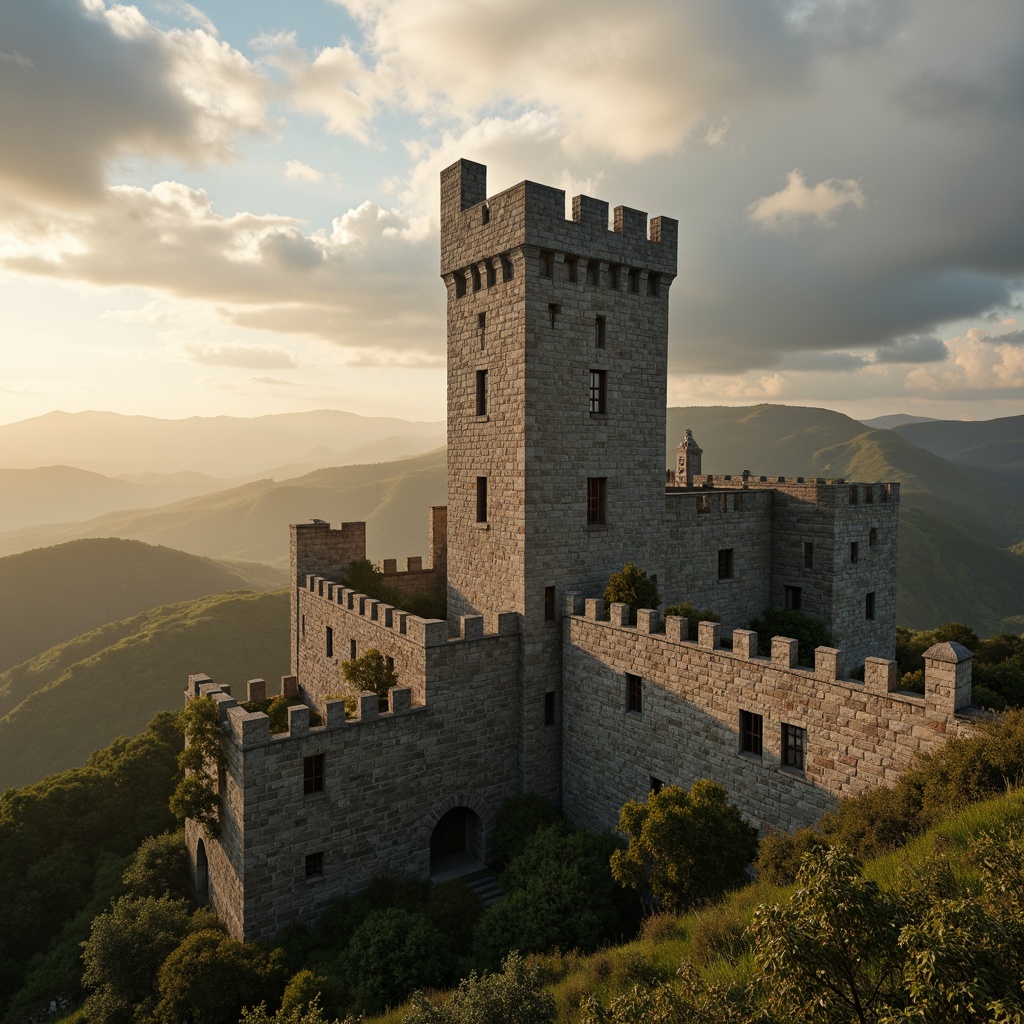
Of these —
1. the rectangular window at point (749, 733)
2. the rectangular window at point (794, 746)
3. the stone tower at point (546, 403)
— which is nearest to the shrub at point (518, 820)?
the stone tower at point (546, 403)

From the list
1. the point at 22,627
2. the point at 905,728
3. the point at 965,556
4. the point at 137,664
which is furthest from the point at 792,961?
the point at 965,556

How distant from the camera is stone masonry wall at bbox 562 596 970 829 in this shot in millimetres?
15859

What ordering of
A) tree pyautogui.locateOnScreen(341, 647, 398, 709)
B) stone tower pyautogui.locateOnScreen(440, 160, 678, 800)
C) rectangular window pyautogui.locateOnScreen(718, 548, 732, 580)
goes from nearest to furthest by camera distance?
1. stone tower pyautogui.locateOnScreen(440, 160, 678, 800)
2. tree pyautogui.locateOnScreen(341, 647, 398, 709)
3. rectangular window pyautogui.locateOnScreen(718, 548, 732, 580)

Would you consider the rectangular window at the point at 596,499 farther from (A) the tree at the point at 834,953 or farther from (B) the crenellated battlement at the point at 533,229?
(A) the tree at the point at 834,953

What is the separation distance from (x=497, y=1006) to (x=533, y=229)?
22.3 meters

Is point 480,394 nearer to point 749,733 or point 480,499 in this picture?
point 480,499

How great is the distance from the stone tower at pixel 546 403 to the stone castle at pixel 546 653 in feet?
0.29

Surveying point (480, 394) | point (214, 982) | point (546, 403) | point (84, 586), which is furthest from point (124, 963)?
point (84, 586)

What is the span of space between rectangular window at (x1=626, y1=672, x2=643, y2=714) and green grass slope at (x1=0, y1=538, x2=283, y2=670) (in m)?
118

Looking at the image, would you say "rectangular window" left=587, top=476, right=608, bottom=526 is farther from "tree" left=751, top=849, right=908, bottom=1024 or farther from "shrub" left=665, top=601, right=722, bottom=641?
"tree" left=751, top=849, right=908, bottom=1024

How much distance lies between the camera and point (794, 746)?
59.7ft

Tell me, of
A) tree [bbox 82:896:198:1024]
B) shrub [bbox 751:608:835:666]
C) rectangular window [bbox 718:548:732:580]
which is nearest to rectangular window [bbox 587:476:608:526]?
rectangular window [bbox 718:548:732:580]

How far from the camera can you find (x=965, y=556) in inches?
5010

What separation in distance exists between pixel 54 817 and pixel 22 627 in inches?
3993
